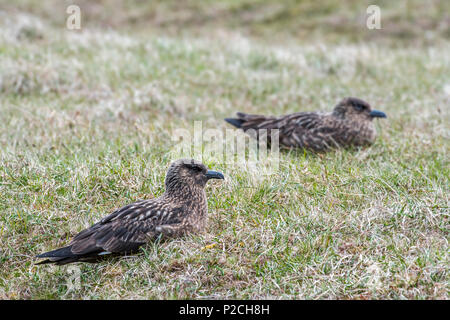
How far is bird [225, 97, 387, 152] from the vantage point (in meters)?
6.62

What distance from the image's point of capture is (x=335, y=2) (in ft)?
53.8

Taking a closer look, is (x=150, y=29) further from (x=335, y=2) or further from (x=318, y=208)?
(x=318, y=208)

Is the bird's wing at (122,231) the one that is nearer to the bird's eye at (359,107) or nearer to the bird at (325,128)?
the bird at (325,128)

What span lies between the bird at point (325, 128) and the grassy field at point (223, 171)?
0.21 m

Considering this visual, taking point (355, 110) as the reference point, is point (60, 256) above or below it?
below

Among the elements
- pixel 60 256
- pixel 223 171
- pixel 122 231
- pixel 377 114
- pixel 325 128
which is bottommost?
pixel 60 256

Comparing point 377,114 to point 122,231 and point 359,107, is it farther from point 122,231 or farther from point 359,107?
Answer: point 122,231

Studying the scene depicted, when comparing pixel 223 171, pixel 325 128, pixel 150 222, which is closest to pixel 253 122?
pixel 325 128

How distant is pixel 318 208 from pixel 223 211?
88 centimetres

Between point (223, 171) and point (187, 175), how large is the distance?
865mm

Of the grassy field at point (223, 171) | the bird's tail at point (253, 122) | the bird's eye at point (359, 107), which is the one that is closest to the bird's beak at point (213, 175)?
the grassy field at point (223, 171)

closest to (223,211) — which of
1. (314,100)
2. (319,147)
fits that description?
(319,147)

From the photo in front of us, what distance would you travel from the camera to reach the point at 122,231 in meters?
4.18

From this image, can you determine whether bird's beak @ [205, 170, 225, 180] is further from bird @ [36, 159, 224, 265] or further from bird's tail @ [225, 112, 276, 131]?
bird's tail @ [225, 112, 276, 131]
